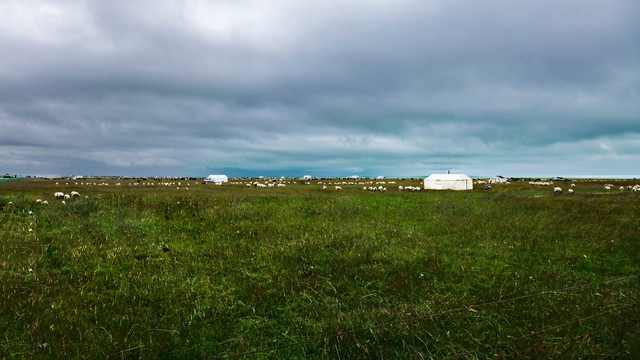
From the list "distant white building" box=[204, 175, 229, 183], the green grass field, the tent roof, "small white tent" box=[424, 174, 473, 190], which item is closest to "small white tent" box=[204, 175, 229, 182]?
"distant white building" box=[204, 175, 229, 183]

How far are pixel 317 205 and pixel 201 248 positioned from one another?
9.82m

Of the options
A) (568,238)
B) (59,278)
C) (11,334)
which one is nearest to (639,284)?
(568,238)

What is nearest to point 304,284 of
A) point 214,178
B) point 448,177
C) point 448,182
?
point 448,182

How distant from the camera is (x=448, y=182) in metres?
54.4

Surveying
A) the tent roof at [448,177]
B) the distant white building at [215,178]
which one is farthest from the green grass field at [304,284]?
the distant white building at [215,178]

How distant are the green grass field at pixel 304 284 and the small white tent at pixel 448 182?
1388 inches

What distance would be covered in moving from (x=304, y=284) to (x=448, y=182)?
5053cm

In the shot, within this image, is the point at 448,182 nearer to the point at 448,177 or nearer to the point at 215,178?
the point at 448,177

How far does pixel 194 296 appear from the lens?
28.0ft

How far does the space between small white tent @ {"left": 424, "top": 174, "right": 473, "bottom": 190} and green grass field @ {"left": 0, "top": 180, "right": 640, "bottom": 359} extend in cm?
3527

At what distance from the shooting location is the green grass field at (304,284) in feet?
20.6

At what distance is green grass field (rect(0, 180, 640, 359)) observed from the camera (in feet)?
20.6

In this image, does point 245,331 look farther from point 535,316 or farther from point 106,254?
point 106,254

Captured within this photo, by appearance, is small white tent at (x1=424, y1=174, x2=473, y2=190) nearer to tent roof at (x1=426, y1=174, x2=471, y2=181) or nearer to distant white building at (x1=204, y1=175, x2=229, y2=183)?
tent roof at (x1=426, y1=174, x2=471, y2=181)
